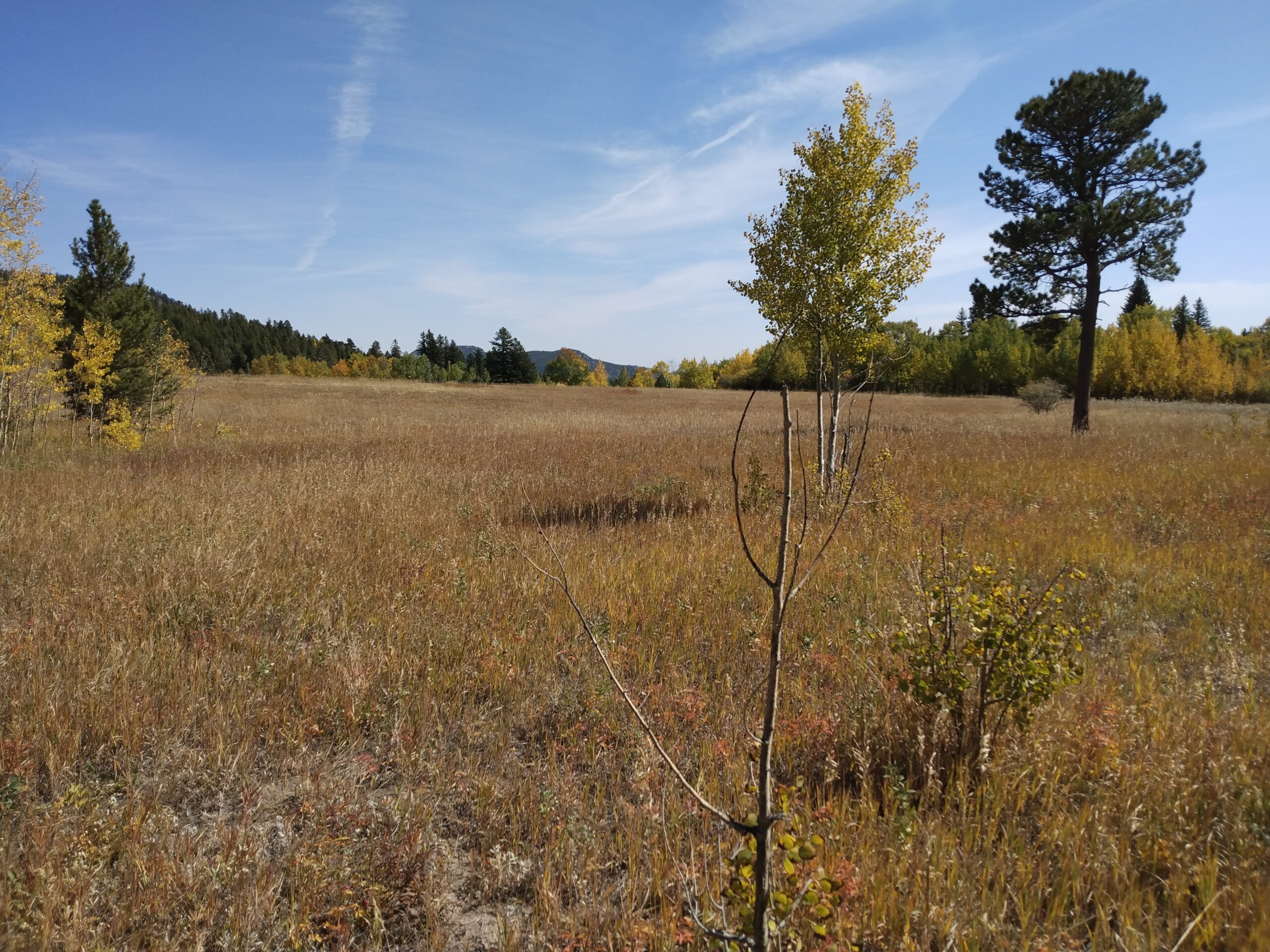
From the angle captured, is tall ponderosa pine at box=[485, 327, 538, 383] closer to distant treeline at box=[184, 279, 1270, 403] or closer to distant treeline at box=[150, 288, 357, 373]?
distant treeline at box=[184, 279, 1270, 403]

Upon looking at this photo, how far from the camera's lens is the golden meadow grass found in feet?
7.02

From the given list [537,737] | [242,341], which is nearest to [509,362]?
[242,341]

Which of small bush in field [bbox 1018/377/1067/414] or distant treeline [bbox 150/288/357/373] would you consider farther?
distant treeline [bbox 150/288/357/373]

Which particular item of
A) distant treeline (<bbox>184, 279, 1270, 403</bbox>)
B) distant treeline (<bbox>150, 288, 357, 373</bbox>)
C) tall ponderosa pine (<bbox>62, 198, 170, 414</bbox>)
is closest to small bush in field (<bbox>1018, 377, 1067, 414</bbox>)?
distant treeline (<bbox>184, 279, 1270, 403</bbox>)

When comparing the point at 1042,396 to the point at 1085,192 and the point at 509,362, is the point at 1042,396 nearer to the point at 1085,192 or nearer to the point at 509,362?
the point at 1085,192

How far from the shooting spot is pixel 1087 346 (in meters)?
18.7

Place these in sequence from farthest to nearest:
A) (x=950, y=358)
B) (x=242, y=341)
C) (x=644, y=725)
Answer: (x=242, y=341), (x=950, y=358), (x=644, y=725)

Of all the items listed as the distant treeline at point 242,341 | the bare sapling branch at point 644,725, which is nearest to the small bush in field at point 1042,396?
the bare sapling branch at point 644,725

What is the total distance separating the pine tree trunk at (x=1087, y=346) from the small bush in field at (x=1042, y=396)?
1336cm

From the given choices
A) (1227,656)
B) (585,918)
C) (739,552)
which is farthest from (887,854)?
(739,552)

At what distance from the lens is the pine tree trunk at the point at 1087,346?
17703 millimetres

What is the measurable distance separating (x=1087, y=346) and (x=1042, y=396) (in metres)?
15.3

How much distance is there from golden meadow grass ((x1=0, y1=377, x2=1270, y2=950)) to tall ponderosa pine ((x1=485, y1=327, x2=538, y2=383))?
83.8 metres

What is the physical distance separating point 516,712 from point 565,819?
957 millimetres
